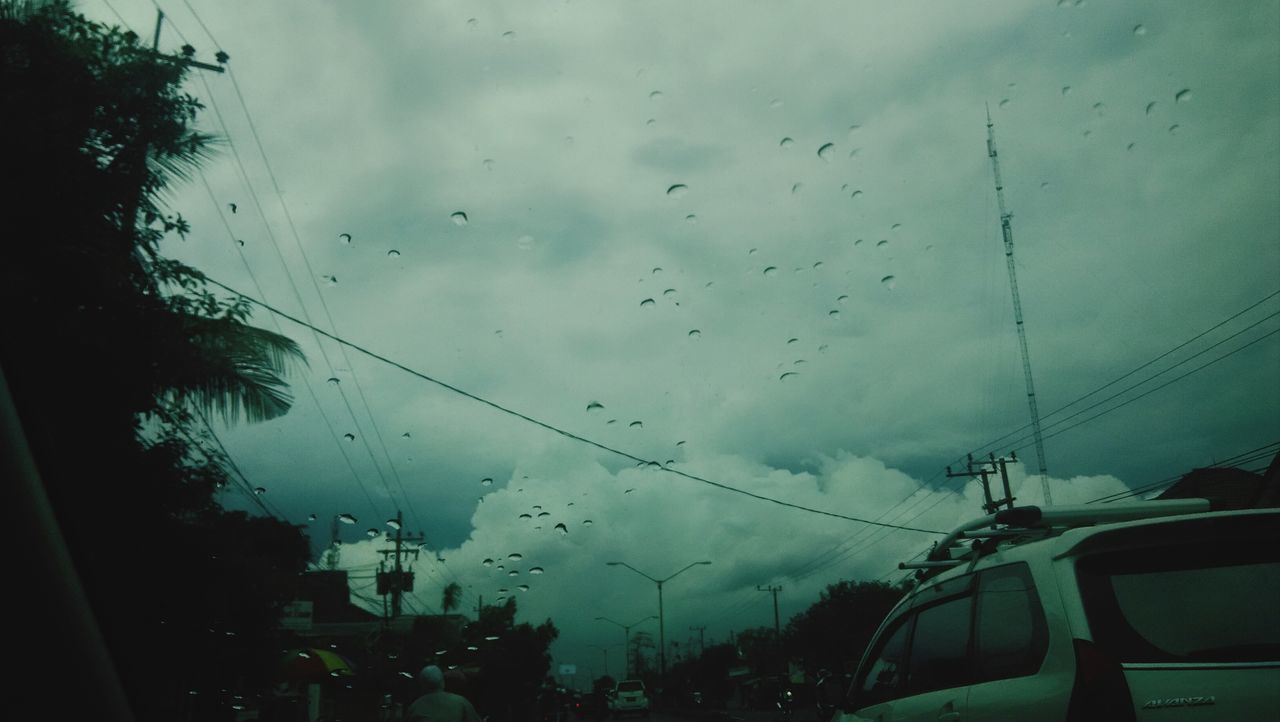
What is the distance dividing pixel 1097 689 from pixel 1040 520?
929 mm

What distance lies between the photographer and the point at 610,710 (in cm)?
5000

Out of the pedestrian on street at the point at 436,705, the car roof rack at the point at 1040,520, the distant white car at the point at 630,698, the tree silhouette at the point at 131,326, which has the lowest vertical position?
the distant white car at the point at 630,698

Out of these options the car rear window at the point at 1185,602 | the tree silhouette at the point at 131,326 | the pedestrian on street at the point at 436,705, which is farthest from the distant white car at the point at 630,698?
the car rear window at the point at 1185,602

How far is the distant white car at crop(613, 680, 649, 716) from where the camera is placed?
46.3m

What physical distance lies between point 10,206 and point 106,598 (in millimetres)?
5800

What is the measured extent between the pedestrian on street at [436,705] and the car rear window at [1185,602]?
16.0 feet

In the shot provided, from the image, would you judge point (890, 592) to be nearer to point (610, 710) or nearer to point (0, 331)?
point (610, 710)

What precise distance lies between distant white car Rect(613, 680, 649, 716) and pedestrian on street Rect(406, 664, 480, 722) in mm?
41509

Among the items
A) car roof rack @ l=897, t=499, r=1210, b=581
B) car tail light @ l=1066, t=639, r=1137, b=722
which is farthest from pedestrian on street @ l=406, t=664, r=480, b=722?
car tail light @ l=1066, t=639, r=1137, b=722

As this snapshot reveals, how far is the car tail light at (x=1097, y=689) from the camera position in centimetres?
313

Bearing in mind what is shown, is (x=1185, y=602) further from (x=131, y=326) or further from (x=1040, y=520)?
(x=131, y=326)

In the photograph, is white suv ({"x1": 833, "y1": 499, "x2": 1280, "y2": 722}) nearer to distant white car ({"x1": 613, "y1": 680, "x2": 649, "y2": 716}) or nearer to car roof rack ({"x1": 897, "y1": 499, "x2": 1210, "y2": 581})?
car roof rack ({"x1": 897, "y1": 499, "x2": 1210, "y2": 581})

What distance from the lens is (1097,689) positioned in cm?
319

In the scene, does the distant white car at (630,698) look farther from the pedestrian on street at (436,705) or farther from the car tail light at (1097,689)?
the car tail light at (1097,689)
